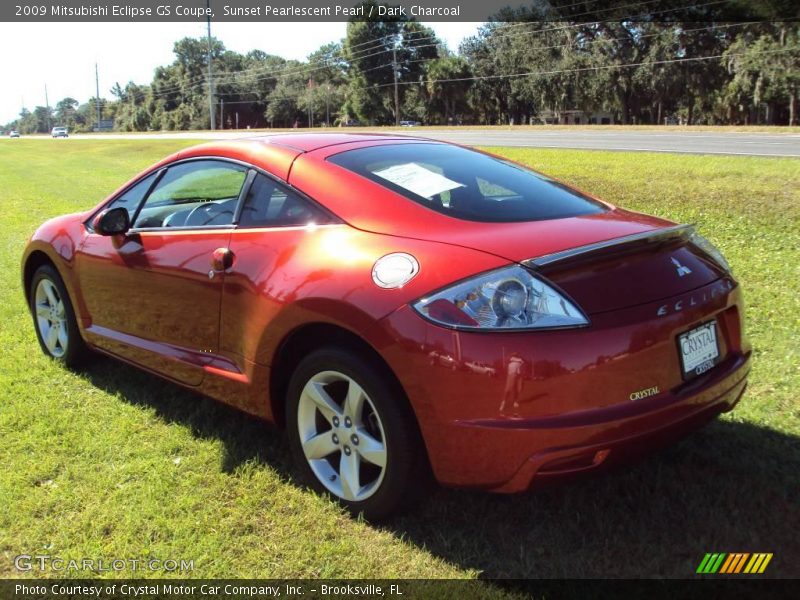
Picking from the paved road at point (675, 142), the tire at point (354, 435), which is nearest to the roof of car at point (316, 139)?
Answer: the tire at point (354, 435)

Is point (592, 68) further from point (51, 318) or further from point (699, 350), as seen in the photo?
point (699, 350)

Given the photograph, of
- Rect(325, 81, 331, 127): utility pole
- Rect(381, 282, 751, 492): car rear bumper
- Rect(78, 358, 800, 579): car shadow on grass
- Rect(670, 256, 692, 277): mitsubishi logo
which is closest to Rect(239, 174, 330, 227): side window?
Rect(381, 282, 751, 492): car rear bumper

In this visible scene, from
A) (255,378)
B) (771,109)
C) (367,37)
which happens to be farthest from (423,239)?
(367,37)

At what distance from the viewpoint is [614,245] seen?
8.46 feet

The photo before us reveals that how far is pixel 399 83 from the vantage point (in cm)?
7969

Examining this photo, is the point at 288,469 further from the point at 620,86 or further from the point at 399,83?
the point at 399,83

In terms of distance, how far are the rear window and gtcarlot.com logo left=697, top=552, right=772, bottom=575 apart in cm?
146

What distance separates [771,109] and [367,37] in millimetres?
47129

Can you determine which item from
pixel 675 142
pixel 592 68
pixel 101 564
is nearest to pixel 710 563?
pixel 101 564

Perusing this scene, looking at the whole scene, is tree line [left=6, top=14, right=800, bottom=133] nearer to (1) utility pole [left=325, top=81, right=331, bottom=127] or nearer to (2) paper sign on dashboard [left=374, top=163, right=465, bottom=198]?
(1) utility pole [left=325, top=81, right=331, bottom=127]

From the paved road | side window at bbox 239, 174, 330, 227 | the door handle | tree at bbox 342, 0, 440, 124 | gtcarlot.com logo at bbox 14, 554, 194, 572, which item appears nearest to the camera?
gtcarlot.com logo at bbox 14, 554, 194, 572

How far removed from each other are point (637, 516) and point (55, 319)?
3.92 metres

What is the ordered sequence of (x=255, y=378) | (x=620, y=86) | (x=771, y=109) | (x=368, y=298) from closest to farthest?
(x=368, y=298) → (x=255, y=378) → (x=771, y=109) → (x=620, y=86)

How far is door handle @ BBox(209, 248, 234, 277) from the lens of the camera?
317cm
